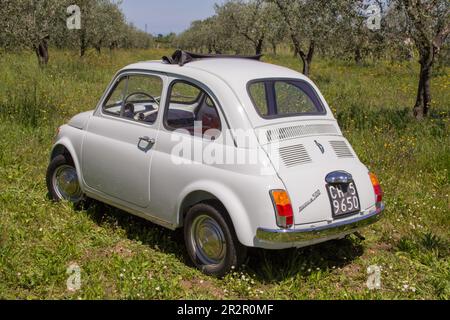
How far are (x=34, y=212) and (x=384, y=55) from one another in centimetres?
798

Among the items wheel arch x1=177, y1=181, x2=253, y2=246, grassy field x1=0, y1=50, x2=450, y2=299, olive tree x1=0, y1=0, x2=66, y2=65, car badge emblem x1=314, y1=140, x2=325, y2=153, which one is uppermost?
olive tree x1=0, y1=0, x2=66, y2=65

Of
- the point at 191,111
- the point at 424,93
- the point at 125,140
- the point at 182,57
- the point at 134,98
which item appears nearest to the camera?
the point at 182,57

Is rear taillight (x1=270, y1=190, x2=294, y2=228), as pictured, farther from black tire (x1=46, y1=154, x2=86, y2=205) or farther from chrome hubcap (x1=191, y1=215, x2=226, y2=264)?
black tire (x1=46, y1=154, x2=86, y2=205)

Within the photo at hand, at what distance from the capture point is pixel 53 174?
18.3 ft

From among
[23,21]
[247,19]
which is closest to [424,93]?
[23,21]

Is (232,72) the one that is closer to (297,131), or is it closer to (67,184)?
(297,131)

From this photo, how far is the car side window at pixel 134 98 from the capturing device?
4.79 metres

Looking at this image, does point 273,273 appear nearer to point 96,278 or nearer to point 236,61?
point 96,278

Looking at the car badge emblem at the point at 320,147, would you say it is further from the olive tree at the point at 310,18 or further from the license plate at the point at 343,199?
the olive tree at the point at 310,18

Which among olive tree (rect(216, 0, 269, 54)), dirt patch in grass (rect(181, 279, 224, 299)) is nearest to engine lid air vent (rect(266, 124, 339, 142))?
dirt patch in grass (rect(181, 279, 224, 299))

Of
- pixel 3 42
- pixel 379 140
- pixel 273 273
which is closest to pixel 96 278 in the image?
pixel 273 273

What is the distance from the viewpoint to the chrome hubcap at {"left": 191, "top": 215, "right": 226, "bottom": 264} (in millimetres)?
3953

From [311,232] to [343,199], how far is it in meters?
0.45

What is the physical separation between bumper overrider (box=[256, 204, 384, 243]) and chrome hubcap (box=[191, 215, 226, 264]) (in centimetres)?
49
